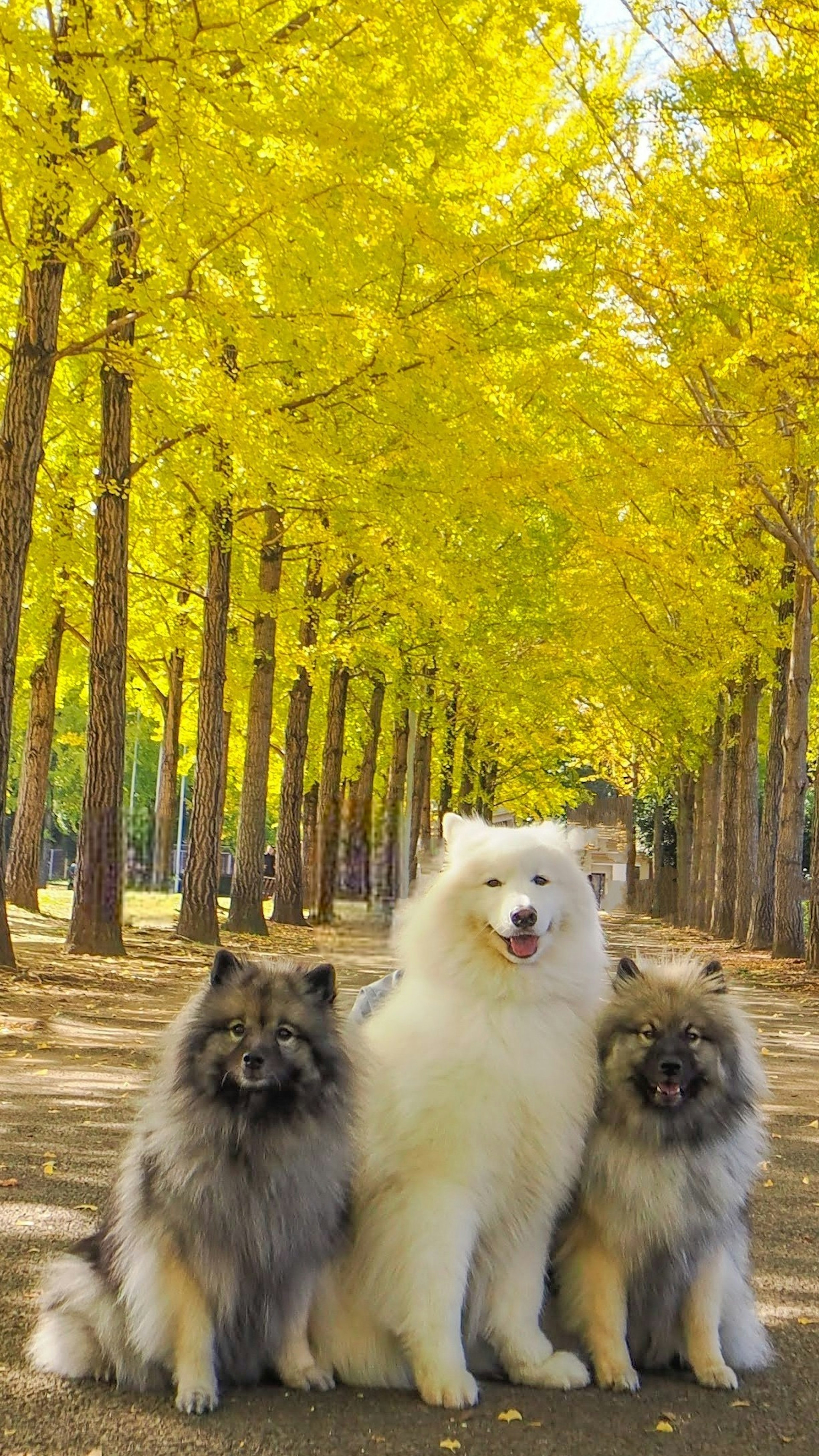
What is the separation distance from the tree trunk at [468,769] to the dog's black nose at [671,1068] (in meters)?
30.6

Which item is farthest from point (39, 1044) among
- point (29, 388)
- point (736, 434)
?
point (736, 434)

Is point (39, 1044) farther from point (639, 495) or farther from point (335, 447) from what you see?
point (639, 495)

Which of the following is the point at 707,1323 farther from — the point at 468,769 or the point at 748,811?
the point at 468,769

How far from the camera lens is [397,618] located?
2367 cm

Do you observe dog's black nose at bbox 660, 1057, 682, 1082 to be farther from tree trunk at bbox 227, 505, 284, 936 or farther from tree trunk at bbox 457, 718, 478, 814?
tree trunk at bbox 457, 718, 478, 814

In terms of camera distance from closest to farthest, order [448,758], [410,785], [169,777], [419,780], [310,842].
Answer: [169,777] → [410,785] → [419,780] → [310,842] → [448,758]

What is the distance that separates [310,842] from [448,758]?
5.95 metres

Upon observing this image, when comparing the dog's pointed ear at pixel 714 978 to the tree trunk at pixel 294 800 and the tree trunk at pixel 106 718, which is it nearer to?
the tree trunk at pixel 106 718

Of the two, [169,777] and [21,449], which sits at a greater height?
[21,449]

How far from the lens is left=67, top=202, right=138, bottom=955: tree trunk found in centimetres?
1360

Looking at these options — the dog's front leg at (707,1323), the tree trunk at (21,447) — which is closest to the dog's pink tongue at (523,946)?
the dog's front leg at (707,1323)

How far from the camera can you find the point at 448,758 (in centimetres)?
3625

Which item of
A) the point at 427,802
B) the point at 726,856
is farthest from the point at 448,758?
the point at 726,856

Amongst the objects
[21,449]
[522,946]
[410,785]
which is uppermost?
[21,449]
